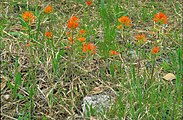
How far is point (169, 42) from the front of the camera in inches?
95.7

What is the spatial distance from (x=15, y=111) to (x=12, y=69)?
0.34 metres

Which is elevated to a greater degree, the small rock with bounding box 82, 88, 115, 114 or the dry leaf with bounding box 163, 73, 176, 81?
the dry leaf with bounding box 163, 73, 176, 81

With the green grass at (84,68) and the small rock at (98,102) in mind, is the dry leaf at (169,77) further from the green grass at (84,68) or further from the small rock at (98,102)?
the small rock at (98,102)

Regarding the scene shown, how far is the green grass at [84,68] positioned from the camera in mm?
1739

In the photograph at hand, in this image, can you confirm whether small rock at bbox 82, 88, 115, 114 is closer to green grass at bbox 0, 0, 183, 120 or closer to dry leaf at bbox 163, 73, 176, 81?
green grass at bbox 0, 0, 183, 120

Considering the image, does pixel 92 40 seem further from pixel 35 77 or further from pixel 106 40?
pixel 35 77

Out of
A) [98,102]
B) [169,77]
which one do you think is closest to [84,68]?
[98,102]

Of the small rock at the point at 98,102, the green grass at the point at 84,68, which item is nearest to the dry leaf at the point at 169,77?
the green grass at the point at 84,68

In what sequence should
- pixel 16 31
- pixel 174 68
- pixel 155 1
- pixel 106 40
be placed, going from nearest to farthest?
pixel 174 68, pixel 106 40, pixel 16 31, pixel 155 1

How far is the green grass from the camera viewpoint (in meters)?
1.74

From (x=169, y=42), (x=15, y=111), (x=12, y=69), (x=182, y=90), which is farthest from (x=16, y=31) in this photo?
(x=182, y=90)

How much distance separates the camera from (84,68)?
2061 mm

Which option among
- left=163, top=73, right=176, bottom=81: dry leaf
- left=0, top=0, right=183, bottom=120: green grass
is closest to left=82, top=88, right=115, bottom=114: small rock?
left=0, top=0, right=183, bottom=120: green grass

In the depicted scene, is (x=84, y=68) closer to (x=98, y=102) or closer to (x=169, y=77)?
(x=98, y=102)
